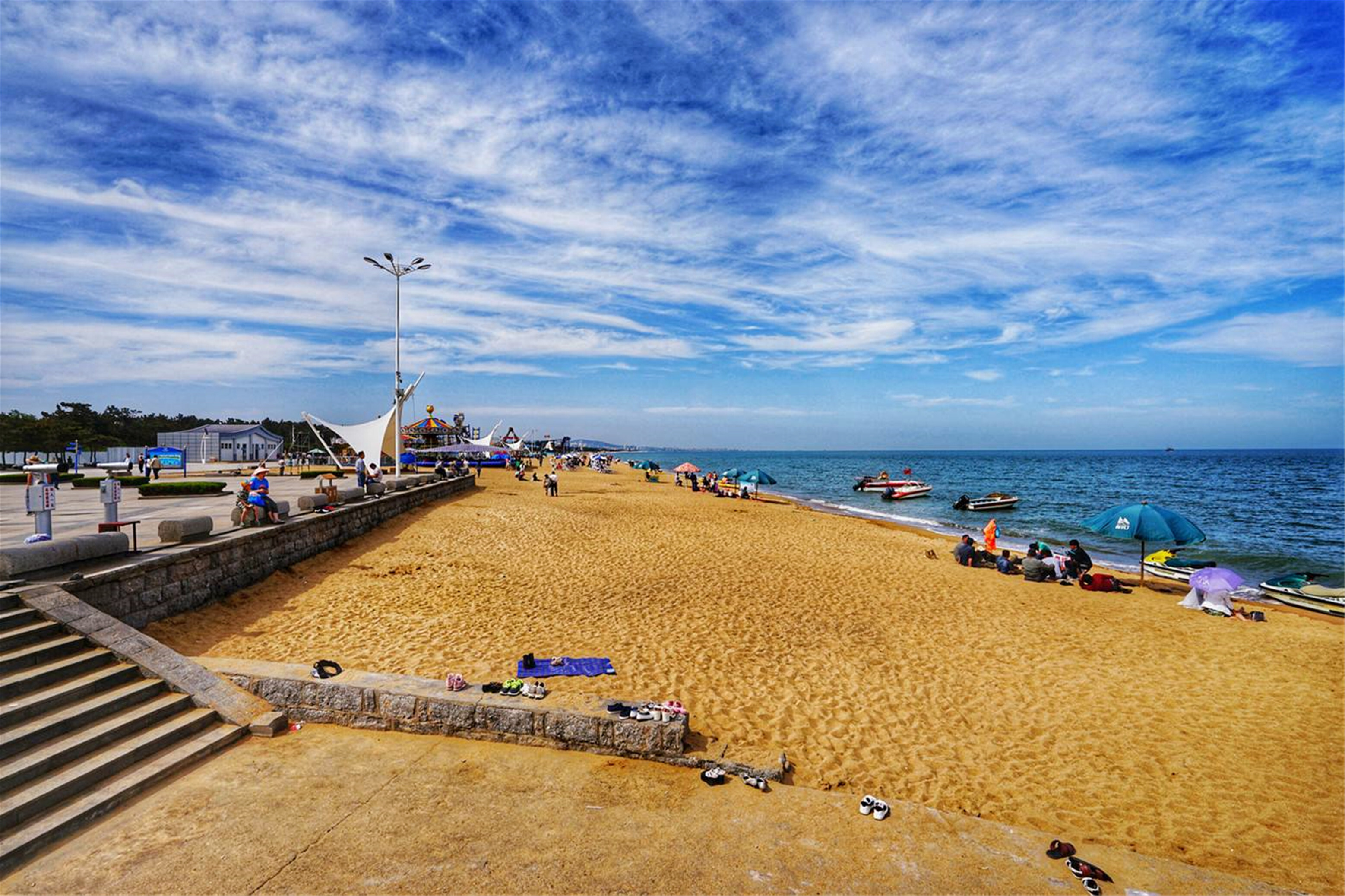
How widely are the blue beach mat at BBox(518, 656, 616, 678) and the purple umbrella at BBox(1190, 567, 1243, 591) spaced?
1345 cm

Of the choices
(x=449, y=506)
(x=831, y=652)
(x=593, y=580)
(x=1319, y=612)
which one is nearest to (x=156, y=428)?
(x=449, y=506)

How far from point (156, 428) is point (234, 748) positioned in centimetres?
8183

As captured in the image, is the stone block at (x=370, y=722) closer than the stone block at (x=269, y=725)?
Answer: No

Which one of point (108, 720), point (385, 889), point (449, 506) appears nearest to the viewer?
point (385, 889)

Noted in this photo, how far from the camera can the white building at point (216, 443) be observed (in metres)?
51.7

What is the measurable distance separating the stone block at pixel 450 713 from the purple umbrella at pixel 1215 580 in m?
15.4

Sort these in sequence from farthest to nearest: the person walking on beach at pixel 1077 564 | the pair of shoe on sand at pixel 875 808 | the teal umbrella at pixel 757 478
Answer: the teal umbrella at pixel 757 478, the person walking on beach at pixel 1077 564, the pair of shoe on sand at pixel 875 808

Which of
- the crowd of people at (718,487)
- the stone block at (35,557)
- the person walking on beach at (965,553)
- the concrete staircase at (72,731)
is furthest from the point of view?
the crowd of people at (718,487)

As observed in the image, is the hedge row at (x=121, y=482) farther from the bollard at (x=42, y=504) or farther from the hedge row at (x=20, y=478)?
the bollard at (x=42, y=504)

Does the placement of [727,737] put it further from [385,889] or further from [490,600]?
[490,600]

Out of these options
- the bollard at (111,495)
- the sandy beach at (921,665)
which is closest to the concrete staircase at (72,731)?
the sandy beach at (921,665)

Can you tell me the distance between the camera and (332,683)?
20.5 ft

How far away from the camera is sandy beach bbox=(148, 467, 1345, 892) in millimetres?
5828

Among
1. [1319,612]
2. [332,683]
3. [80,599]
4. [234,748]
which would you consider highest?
[80,599]
